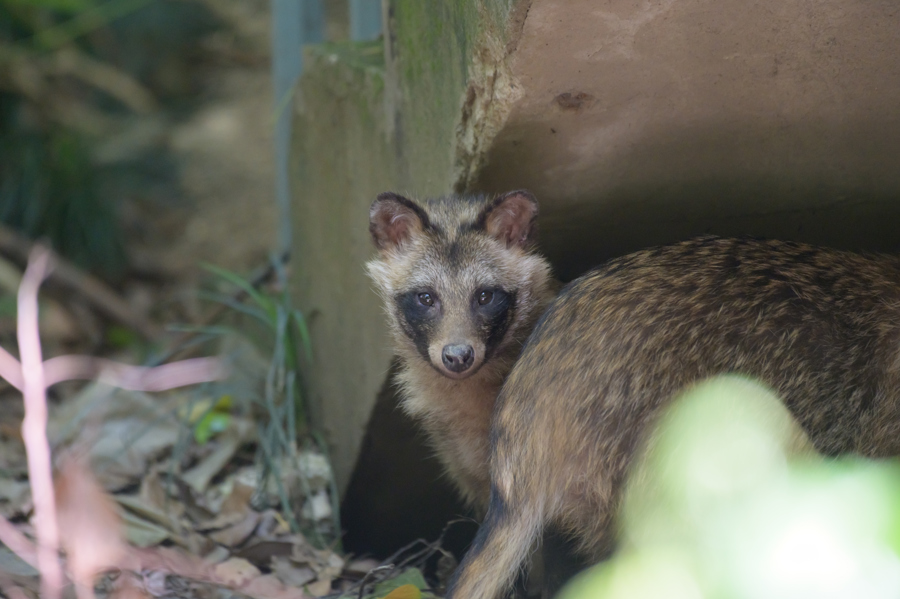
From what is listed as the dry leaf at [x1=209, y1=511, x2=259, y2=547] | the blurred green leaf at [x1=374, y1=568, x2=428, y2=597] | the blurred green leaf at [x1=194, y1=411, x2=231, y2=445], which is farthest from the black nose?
the blurred green leaf at [x1=194, y1=411, x2=231, y2=445]

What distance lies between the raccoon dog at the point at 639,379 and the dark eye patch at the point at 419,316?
2.90 feet

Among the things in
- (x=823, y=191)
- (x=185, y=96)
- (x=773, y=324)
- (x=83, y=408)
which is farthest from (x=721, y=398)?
(x=185, y=96)

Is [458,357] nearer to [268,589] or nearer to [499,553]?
[499,553]

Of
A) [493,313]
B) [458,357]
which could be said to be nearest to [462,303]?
[493,313]

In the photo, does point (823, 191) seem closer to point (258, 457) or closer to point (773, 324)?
point (773, 324)

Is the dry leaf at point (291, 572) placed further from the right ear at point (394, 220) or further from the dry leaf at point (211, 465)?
the right ear at point (394, 220)

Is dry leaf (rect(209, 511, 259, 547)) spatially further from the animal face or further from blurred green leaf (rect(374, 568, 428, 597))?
the animal face

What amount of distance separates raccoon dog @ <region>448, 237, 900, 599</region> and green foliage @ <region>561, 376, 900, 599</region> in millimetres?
87

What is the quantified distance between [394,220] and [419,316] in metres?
0.45

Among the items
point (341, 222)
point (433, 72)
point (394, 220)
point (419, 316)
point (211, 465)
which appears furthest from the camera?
point (211, 465)

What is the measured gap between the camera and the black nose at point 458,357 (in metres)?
3.70

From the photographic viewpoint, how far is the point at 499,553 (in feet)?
9.68

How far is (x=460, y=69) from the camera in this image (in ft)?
11.4

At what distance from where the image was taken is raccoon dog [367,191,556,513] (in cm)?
391
